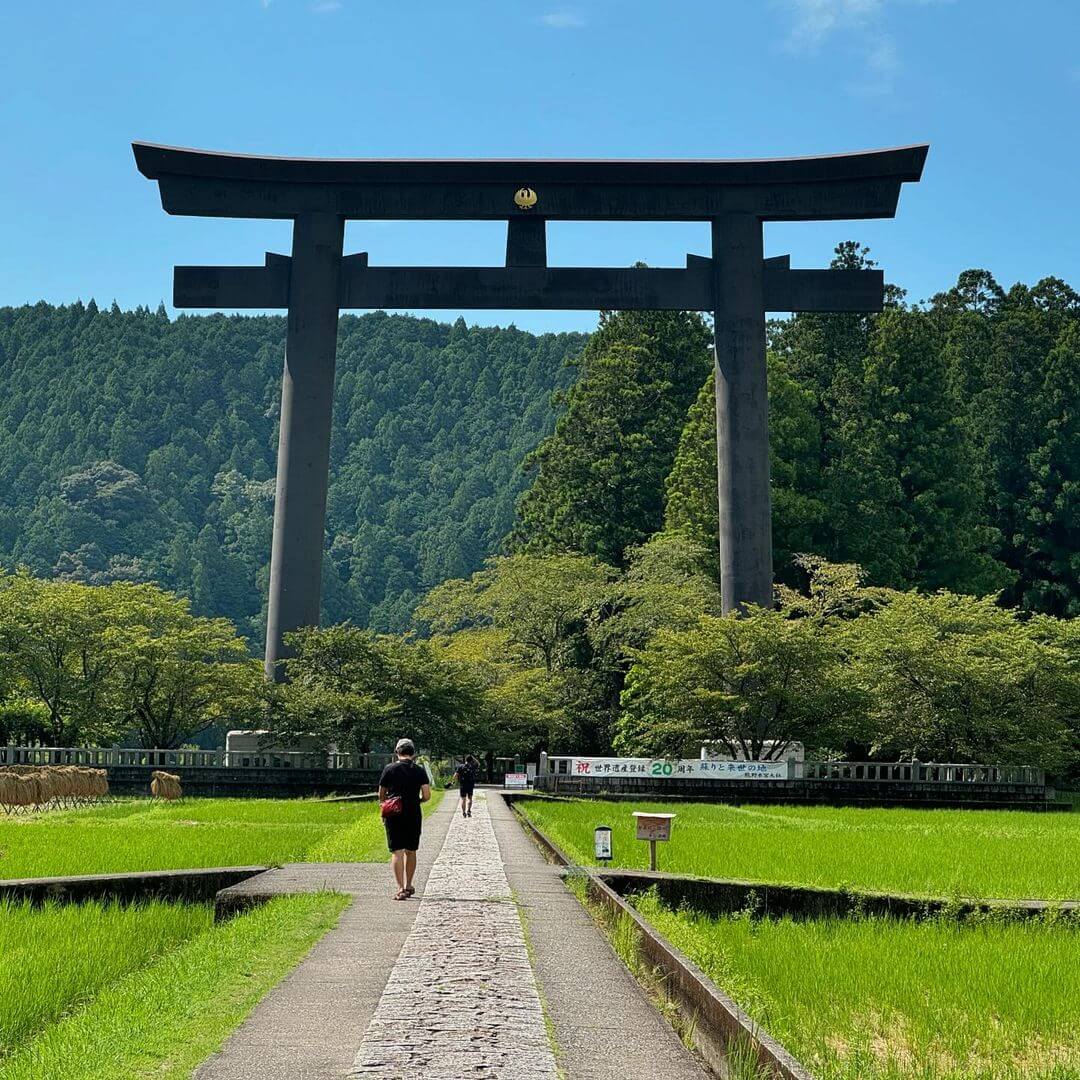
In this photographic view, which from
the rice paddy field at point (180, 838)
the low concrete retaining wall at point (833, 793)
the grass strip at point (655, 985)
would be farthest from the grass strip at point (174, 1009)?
the low concrete retaining wall at point (833, 793)

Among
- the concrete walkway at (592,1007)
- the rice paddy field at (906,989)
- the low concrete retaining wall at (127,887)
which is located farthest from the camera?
the low concrete retaining wall at (127,887)

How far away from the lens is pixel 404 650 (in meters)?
45.8

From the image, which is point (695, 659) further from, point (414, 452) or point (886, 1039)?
point (414, 452)

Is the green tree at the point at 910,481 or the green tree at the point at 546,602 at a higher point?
the green tree at the point at 910,481

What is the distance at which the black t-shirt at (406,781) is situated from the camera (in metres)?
14.8

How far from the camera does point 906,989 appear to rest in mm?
10195

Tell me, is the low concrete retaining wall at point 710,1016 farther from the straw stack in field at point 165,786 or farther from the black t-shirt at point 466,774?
the straw stack in field at point 165,786

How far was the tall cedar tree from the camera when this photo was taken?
241 feet

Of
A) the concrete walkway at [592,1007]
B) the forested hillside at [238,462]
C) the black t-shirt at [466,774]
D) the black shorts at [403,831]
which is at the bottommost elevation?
the concrete walkway at [592,1007]

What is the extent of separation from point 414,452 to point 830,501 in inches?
4938

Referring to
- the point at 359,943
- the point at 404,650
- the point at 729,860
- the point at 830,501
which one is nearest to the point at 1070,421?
the point at 830,501

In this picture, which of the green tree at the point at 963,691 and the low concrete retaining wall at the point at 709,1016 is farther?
the green tree at the point at 963,691

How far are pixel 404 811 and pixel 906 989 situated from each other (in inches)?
225

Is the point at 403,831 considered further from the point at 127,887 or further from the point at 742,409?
the point at 742,409
